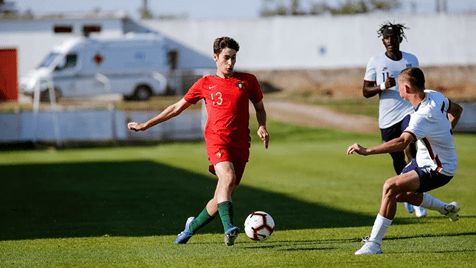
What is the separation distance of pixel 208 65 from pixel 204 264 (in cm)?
3946

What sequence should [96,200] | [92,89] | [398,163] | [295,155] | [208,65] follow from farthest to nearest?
[208,65] < [92,89] < [295,155] < [96,200] < [398,163]

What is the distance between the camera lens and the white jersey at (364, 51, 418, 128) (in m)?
9.55

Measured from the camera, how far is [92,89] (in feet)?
112

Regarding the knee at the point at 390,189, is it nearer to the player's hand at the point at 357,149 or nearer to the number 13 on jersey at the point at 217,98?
the player's hand at the point at 357,149

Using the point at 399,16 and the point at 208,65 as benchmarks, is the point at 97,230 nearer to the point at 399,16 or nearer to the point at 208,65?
the point at 208,65

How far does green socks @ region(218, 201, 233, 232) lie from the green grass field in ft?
0.95

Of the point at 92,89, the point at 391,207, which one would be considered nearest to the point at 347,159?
the point at 391,207

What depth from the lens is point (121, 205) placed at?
11.4 metres

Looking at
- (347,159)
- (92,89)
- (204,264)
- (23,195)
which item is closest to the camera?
→ (204,264)

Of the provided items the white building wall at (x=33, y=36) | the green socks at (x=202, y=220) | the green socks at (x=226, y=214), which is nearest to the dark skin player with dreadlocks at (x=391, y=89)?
the green socks at (x=202, y=220)

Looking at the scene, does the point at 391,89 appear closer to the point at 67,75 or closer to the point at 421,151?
the point at 421,151

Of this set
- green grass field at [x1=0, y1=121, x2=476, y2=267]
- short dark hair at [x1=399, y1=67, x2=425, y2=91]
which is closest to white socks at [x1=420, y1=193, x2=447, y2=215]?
green grass field at [x1=0, y1=121, x2=476, y2=267]

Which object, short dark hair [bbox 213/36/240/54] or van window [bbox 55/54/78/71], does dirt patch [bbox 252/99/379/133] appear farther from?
short dark hair [bbox 213/36/240/54]

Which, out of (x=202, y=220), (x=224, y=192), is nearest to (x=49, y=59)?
(x=202, y=220)
